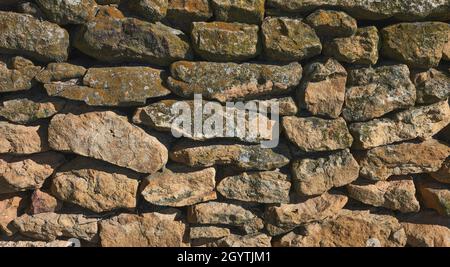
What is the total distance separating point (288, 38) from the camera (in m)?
3.00

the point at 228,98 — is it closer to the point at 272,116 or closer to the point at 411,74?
the point at 272,116

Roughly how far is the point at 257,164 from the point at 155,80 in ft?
3.22

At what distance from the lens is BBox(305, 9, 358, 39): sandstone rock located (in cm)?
301

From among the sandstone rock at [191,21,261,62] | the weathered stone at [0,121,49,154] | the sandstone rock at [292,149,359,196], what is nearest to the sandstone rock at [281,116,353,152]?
the sandstone rock at [292,149,359,196]

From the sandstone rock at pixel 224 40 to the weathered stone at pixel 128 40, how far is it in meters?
0.15

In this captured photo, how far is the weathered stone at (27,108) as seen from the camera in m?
3.03

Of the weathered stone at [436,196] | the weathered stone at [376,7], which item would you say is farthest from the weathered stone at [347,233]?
the weathered stone at [376,7]

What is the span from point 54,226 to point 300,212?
1.93 metres

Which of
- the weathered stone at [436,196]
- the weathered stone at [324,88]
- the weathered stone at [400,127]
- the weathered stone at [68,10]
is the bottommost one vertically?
the weathered stone at [436,196]

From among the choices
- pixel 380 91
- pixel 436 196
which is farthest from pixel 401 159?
pixel 380 91

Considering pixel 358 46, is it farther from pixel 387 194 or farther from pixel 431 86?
pixel 387 194

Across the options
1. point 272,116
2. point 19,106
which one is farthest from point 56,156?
point 272,116

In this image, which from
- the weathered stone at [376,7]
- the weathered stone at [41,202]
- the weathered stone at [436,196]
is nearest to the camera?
the weathered stone at [376,7]

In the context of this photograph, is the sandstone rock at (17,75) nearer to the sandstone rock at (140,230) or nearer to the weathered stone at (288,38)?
the sandstone rock at (140,230)
